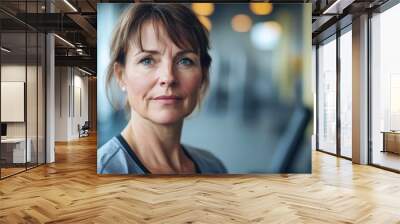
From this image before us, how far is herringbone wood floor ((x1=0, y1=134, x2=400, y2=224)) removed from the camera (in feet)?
12.9

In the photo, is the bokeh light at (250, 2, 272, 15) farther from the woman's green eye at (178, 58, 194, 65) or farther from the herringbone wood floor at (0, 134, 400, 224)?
the herringbone wood floor at (0, 134, 400, 224)

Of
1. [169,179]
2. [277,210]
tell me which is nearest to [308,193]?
[277,210]

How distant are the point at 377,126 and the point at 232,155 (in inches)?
142

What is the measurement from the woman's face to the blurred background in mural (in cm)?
47

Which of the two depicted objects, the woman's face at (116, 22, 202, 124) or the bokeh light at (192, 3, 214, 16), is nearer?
the woman's face at (116, 22, 202, 124)

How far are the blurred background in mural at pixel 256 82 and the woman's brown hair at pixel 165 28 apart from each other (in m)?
0.14

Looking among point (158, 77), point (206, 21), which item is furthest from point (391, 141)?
point (158, 77)

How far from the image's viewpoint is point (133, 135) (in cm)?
628

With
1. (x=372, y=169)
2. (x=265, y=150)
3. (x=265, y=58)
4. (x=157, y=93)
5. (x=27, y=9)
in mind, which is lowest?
(x=372, y=169)

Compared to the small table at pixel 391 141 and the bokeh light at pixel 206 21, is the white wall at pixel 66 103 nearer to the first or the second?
the bokeh light at pixel 206 21

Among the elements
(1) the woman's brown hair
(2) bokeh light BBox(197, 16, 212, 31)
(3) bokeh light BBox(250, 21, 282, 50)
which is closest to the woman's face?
(1) the woman's brown hair

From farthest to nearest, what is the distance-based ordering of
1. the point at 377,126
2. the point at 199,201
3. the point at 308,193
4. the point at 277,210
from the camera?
the point at 377,126
the point at 308,193
the point at 199,201
the point at 277,210

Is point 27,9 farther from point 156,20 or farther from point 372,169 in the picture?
point 372,169

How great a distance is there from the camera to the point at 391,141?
752 centimetres
